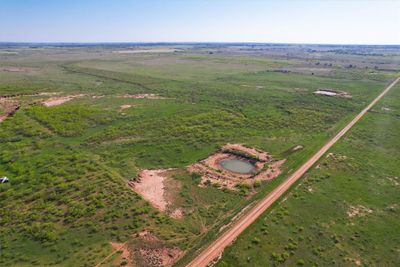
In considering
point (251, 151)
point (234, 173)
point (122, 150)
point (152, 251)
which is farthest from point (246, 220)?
point (122, 150)

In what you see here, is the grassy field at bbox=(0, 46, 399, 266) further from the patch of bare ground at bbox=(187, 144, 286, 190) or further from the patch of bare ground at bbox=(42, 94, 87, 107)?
the patch of bare ground at bbox=(42, 94, 87, 107)

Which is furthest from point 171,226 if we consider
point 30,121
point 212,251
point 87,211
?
point 30,121

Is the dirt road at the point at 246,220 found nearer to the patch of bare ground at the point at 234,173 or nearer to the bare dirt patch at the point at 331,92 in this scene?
the patch of bare ground at the point at 234,173

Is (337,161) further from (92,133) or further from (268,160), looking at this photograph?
(92,133)

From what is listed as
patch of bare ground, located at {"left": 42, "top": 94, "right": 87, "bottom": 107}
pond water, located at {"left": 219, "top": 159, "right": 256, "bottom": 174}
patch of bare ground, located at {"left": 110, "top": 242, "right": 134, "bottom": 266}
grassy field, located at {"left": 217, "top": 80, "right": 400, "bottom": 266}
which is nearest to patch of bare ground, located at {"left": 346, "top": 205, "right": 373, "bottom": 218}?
grassy field, located at {"left": 217, "top": 80, "right": 400, "bottom": 266}

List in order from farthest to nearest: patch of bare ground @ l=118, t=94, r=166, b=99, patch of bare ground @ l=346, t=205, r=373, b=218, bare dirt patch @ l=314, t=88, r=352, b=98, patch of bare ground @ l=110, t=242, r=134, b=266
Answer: bare dirt patch @ l=314, t=88, r=352, b=98 < patch of bare ground @ l=118, t=94, r=166, b=99 < patch of bare ground @ l=346, t=205, r=373, b=218 < patch of bare ground @ l=110, t=242, r=134, b=266

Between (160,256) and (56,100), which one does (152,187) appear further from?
(56,100)

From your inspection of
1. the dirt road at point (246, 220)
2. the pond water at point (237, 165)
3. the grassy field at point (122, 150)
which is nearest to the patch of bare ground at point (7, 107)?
the grassy field at point (122, 150)
